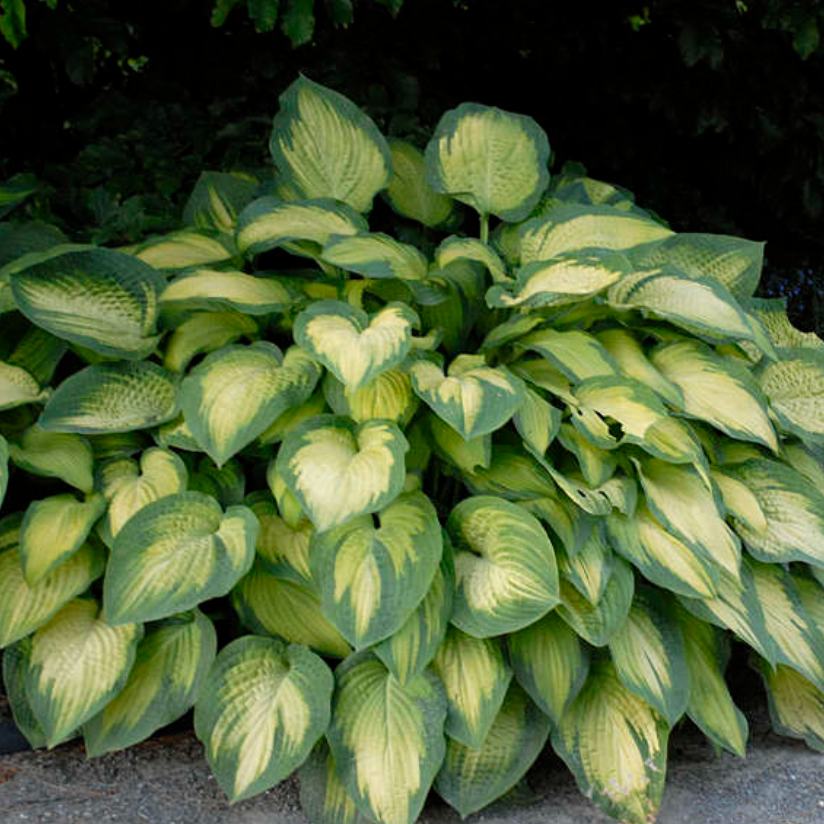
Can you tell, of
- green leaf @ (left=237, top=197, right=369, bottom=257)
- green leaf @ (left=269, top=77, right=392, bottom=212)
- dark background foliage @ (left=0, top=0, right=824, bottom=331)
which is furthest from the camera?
dark background foliage @ (left=0, top=0, right=824, bottom=331)

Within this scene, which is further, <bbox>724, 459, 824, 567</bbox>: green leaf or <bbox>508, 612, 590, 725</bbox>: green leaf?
<bbox>724, 459, 824, 567</bbox>: green leaf

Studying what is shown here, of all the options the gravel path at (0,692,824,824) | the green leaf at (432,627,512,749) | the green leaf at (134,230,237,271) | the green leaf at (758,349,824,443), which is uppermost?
the green leaf at (758,349,824,443)

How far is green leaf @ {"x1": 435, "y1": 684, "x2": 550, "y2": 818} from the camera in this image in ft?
5.66

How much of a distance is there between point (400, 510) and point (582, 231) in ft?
2.41

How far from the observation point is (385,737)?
1678mm

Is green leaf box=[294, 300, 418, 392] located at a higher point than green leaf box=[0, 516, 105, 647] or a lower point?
higher

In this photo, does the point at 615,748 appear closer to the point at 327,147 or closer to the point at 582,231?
the point at 582,231

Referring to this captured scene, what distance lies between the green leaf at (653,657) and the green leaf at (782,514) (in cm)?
22

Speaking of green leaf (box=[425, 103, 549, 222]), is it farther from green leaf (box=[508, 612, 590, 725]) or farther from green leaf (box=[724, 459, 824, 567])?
green leaf (box=[508, 612, 590, 725])

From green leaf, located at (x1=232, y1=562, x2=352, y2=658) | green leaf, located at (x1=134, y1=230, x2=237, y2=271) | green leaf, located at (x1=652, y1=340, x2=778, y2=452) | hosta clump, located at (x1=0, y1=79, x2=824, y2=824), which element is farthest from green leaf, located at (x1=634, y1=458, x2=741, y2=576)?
green leaf, located at (x1=134, y1=230, x2=237, y2=271)

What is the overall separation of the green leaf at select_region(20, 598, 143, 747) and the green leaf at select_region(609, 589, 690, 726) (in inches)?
32.0

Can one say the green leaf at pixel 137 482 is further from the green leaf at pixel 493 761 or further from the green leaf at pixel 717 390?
Answer: the green leaf at pixel 717 390

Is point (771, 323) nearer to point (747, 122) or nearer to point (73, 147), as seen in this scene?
point (747, 122)

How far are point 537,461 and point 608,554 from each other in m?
0.21
